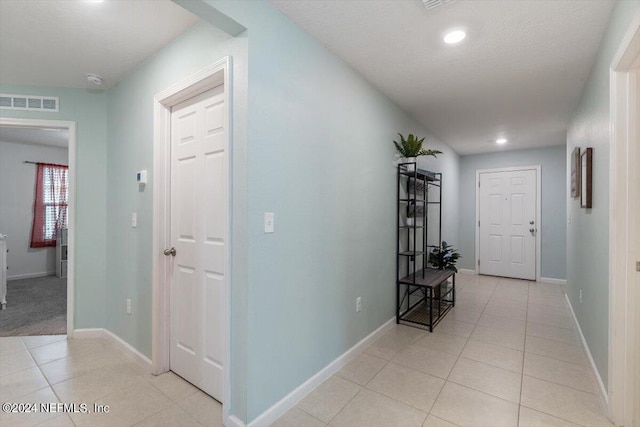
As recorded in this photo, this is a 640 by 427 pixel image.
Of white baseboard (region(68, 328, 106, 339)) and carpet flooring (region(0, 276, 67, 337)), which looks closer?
white baseboard (region(68, 328, 106, 339))

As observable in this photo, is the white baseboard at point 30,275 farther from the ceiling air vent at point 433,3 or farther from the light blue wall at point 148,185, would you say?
the ceiling air vent at point 433,3

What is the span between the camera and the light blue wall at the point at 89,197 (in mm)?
2871

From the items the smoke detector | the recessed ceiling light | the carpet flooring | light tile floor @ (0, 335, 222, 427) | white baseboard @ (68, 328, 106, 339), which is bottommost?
light tile floor @ (0, 335, 222, 427)

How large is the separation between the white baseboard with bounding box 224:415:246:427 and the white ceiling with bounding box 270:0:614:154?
2.38 meters

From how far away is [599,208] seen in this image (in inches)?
82.0

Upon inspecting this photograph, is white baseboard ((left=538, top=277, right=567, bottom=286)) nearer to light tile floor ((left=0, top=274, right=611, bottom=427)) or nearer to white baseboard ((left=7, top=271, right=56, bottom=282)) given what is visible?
light tile floor ((left=0, top=274, right=611, bottom=427))

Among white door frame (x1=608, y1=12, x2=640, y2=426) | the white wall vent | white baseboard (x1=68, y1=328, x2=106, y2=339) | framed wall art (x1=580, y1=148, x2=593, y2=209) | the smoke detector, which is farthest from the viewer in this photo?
white baseboard (x1=68, y1=328, x2=106, y2=339)

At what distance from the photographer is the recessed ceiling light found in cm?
202

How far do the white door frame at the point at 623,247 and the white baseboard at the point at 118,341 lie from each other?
3.04 meters

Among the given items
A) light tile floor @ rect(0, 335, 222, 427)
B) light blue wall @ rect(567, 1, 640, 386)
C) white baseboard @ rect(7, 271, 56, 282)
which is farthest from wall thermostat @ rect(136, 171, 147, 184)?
white baseboard @ rect(7, 271, 56, 282)

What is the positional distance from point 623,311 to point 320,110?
2.16 m

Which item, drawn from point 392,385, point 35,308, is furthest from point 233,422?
point 35,308

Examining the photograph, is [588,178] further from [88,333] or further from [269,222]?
[88,333]

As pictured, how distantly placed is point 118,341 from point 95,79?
2.34 m
